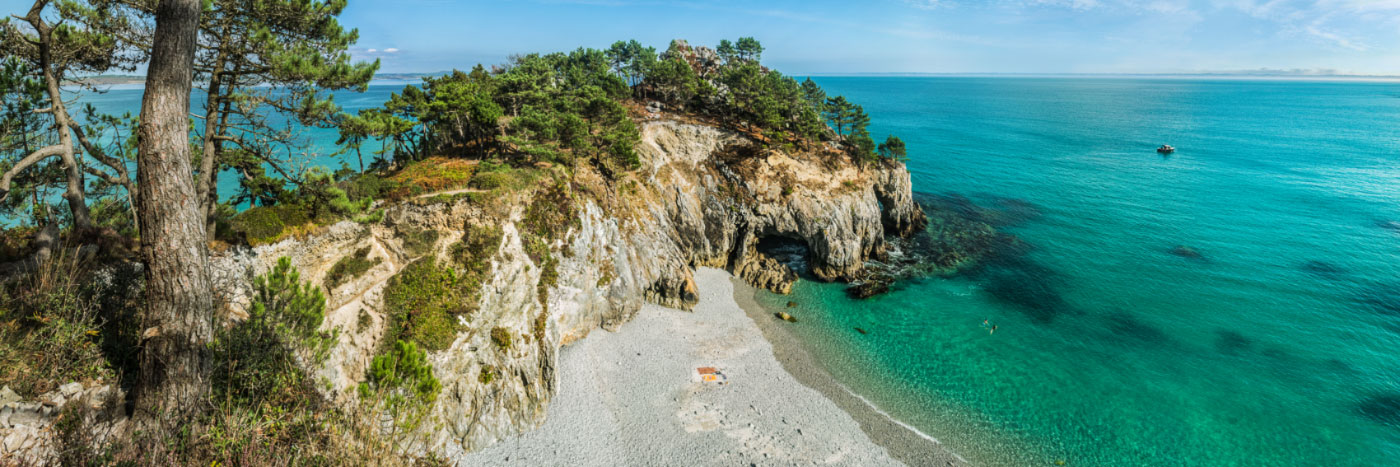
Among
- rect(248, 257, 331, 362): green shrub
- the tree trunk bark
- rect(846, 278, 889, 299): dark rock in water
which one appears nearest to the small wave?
rect(846, 278, 889, 299): dark rock in water

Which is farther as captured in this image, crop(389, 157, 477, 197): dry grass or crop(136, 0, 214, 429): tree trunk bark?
crop(389, 157, 477, 197): dry grass

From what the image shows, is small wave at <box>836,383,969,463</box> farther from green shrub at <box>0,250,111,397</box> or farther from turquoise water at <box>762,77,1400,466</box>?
green shrub at <box>0,250,111,397</box>

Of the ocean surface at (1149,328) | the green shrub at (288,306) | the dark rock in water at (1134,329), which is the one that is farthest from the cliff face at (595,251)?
the dark rock in water at (1134,329)

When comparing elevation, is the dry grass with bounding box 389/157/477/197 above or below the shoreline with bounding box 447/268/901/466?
above

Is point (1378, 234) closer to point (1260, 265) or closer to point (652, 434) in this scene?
point (1260, 265)

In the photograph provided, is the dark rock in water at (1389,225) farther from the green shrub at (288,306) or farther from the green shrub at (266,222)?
the green shrub at (266,222)

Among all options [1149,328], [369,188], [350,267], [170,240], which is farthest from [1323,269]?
[369,188]

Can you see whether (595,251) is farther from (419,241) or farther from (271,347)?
(271,347)
